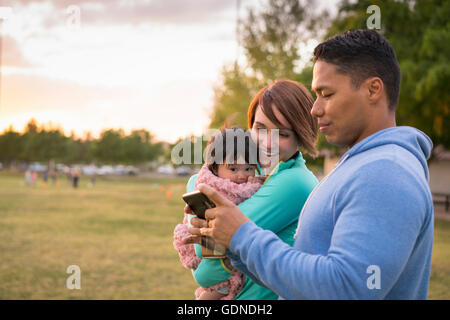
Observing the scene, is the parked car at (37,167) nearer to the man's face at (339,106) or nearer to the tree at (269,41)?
the tree at (269,41)

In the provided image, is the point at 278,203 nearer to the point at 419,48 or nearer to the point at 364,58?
the point at 364,58

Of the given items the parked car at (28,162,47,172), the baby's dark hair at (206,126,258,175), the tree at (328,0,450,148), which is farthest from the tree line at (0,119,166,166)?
the baby's dark hair at (206,126,258,175)

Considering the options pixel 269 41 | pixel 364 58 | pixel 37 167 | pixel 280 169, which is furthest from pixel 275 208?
pixel 37 167

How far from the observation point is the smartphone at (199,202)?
5.28 feet

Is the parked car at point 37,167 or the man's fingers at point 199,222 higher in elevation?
the man's fingers at point 199,222

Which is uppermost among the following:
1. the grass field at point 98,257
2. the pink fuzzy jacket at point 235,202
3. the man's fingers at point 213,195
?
the man's fingers at point 213,195

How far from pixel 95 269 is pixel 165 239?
4088 mm

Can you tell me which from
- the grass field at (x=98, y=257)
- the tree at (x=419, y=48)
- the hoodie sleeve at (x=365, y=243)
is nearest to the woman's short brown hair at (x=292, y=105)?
the hoodie sleeve at (x=365, y=243)

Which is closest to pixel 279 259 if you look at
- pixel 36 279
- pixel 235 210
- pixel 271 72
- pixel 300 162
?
pixel 235 210

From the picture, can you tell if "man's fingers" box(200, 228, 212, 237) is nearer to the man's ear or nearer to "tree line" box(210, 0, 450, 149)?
the man's ear

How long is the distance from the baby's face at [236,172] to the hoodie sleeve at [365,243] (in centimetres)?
100

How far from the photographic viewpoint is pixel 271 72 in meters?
26.0

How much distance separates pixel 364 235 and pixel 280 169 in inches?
35.9

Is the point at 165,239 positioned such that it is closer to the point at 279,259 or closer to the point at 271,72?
the point at 279,259
